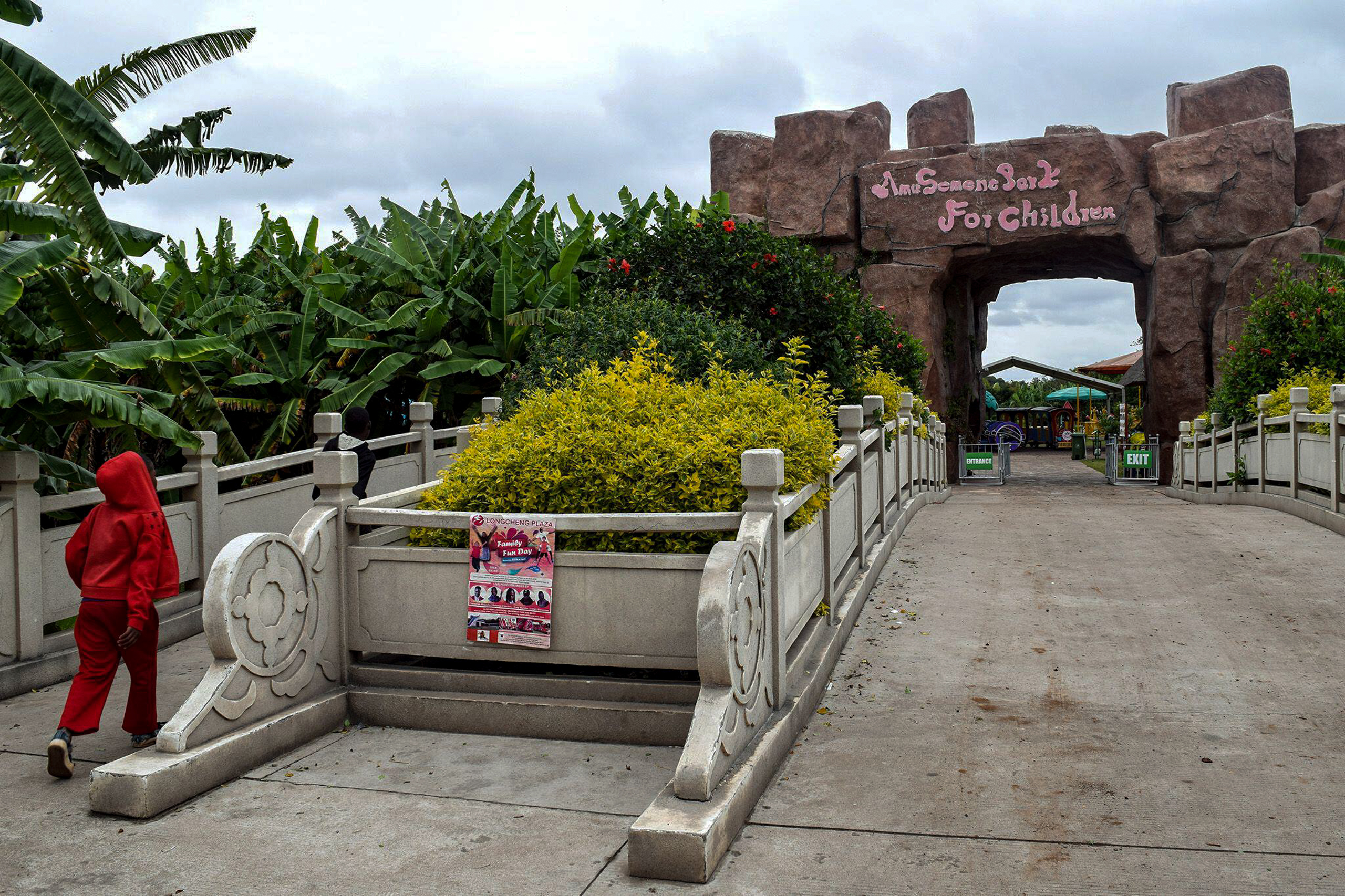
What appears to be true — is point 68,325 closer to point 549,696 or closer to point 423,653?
point 423,653

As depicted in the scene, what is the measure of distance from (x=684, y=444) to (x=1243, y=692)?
345 centimetres

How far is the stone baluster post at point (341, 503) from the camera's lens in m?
5.78

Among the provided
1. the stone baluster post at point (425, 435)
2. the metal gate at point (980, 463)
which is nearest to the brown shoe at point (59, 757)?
the stone baluster post at point (425, 435)

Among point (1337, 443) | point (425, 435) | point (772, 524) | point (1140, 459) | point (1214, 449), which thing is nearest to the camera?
point (772, 524)

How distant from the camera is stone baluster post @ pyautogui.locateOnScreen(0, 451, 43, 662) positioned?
6.84 metres

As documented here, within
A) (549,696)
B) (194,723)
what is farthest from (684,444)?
(194,723)

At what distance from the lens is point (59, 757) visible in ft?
16.3

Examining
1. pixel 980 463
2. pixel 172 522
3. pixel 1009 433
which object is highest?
pixel 1009 433

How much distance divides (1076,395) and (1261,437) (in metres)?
35.3

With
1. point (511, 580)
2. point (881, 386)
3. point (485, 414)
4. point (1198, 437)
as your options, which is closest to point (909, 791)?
point (511, 580)

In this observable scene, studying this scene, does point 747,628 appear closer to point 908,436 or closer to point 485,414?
point 485,414

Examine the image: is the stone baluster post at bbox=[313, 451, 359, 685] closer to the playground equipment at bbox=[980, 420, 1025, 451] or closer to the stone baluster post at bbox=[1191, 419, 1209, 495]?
the stone baluster post at bbox=[1191, 419, 1209, 495]

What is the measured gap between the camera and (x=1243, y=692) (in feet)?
19.1

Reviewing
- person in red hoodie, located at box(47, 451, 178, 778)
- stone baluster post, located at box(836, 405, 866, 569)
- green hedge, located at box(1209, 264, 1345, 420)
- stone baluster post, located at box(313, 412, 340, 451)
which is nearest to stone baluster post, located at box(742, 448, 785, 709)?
stone baluster post, located at box(836, 405, 866, 569)
